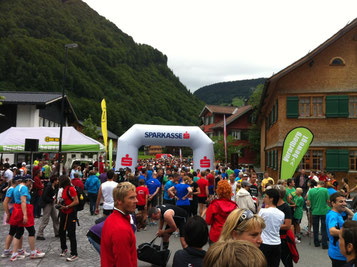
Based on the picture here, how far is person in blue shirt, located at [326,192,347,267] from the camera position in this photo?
180 inches

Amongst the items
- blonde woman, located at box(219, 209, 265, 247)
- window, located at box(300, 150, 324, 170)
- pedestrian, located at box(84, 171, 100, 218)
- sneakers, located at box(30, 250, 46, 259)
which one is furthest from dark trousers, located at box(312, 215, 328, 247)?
window, located at box(300, 150, 324, 170)

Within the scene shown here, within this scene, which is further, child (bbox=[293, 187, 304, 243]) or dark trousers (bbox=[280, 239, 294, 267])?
child (bbox=[293, 187, 304, 243])

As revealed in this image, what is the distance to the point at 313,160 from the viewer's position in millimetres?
21406

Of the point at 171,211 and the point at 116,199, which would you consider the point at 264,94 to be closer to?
the point at 171,211

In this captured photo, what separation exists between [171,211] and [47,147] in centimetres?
1367

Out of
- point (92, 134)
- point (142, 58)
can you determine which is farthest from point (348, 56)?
point (142, 58)

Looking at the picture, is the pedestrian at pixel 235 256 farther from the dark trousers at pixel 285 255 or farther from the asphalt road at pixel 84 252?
the asphalt road at pixel 84 252

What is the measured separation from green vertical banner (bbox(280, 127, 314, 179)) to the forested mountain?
83.6 meters

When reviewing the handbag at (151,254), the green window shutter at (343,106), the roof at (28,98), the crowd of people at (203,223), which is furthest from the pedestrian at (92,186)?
the roof at (28,98)

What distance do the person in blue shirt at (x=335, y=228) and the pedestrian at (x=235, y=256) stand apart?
11.4 ft

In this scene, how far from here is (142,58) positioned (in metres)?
177

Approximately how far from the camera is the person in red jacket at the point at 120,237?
3189 millimetres

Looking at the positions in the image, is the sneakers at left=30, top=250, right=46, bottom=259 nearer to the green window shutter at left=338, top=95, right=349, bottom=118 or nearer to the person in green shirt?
the person in green shirt

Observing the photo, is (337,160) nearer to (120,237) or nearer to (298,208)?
(298,208)
